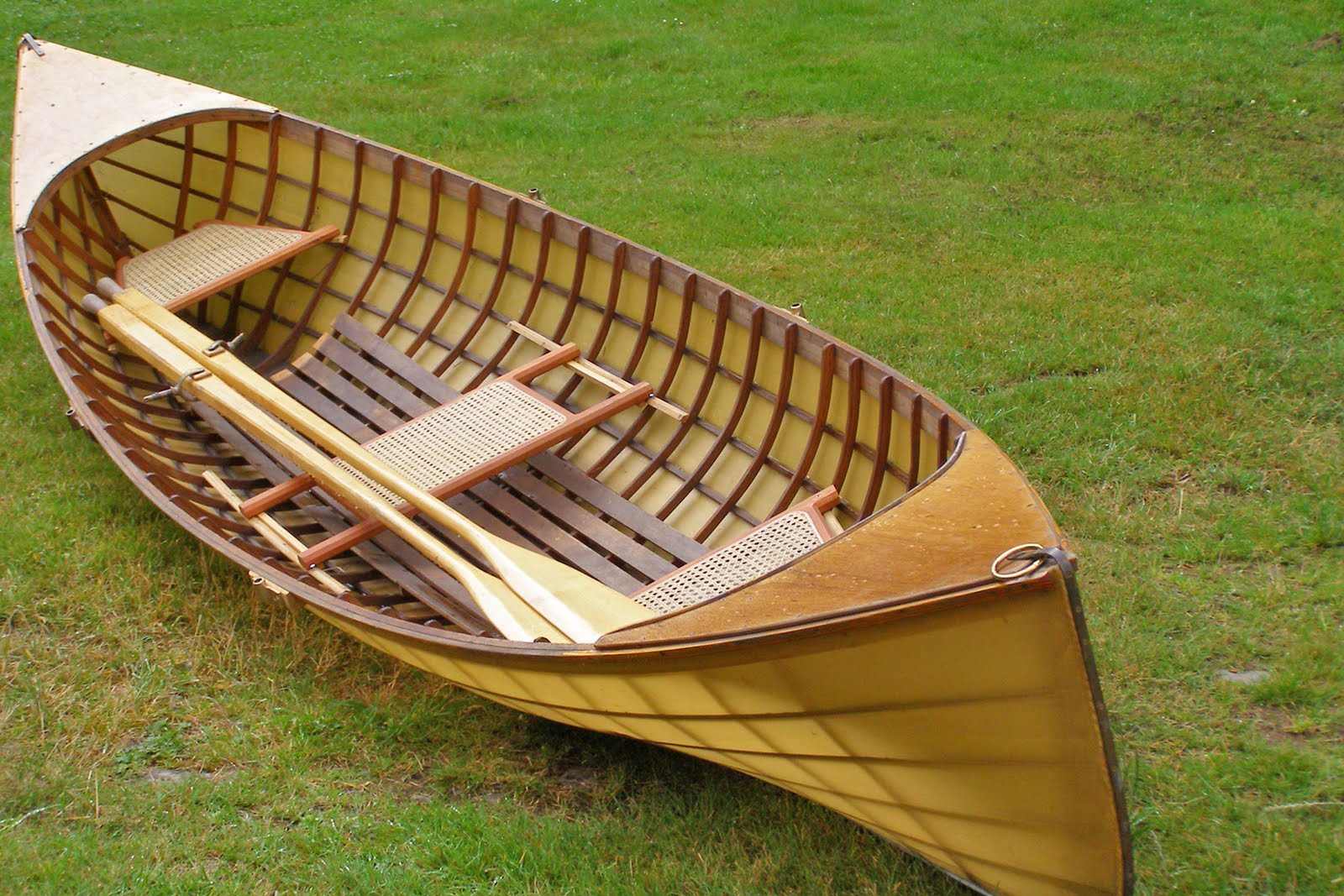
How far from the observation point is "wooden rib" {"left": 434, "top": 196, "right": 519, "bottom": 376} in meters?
4.96

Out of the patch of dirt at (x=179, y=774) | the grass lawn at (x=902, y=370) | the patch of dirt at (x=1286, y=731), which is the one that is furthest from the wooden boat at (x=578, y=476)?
the patch of dirt at (x=1286, y=731)

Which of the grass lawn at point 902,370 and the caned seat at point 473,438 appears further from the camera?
the caned seat at point 473,438

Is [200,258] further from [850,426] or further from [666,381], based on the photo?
[850,426]

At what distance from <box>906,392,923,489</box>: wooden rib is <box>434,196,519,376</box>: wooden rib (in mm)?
2223

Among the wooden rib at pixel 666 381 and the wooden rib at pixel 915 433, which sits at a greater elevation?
the wooden rib at pixel 915 433

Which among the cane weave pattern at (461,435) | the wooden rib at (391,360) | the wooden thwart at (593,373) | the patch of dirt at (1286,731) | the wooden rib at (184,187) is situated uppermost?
the wooden rib at (184,187)

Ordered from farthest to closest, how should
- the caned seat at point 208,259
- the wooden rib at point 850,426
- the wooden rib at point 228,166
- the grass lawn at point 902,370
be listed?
the wooden rib at point 228,166 < the caned seat at point 208,259 < the wooden rib at point 850,426 < the grass lawn at point 902,370

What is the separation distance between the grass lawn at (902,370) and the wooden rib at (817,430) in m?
0.93

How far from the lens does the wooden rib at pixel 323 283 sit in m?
5.38

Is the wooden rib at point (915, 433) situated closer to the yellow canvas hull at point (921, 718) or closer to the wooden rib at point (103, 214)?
the yellow canvas hull at point (921, 718)

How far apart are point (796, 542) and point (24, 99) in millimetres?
4427

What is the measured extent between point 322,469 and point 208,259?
1881mm

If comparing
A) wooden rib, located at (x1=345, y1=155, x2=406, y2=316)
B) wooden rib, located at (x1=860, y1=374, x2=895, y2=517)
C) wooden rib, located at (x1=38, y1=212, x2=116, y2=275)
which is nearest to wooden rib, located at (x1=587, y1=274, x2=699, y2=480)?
wooden rib, located at (x1=860, y1=374, x2=895, y2=517)

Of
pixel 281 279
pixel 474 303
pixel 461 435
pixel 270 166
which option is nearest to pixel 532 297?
pixel 474 303
